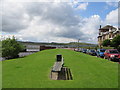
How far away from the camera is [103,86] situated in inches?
296

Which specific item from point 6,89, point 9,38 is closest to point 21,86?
point 6,89

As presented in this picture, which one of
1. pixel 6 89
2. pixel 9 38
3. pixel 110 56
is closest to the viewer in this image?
pixel 6 89

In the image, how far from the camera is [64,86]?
7398mm

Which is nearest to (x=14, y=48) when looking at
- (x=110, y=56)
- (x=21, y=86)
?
(x=110, y=56)

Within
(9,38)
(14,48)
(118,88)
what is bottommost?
(118,88)

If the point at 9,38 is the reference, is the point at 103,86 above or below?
below

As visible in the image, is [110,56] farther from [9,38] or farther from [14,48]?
[9,38]

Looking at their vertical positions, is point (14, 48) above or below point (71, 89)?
above

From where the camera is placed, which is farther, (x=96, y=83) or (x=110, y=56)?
(x=110, y=56)

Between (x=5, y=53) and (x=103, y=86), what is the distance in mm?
20936

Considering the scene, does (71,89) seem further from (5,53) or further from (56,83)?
(5,53)

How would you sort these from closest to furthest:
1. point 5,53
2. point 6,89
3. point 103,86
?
point 6,89, point 103,86, point 5,53

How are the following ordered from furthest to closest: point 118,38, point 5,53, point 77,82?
point 118,38 → point 5,53 → point 77,82

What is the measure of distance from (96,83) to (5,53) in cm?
2040
